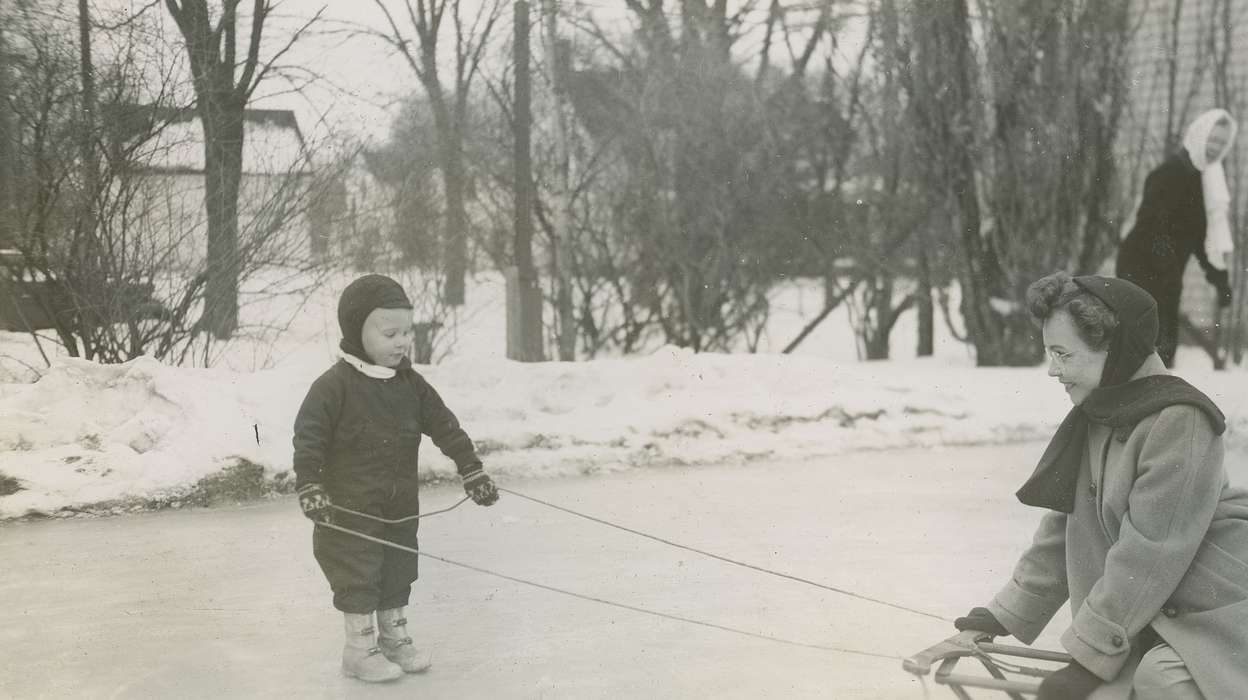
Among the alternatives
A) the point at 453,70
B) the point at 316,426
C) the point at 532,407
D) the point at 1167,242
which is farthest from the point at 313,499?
the point at 1167,242

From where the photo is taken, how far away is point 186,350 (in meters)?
4.76

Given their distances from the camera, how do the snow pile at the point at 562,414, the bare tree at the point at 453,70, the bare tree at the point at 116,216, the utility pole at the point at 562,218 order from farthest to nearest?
the utility pole at the point at 562,218 < the bare tree at the point at 453,70 < the snow pile at the point at 562,414 < the bare tree at the point at 116,216

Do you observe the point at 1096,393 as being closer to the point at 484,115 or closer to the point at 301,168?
the point at 301,168

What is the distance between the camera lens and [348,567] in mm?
2877

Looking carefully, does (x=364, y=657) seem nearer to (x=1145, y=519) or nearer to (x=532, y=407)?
(x=1145, y=519)

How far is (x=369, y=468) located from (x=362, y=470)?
0.06ft

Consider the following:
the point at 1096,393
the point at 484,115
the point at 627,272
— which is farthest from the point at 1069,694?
the point at 627,272

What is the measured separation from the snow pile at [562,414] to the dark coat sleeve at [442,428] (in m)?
1.72

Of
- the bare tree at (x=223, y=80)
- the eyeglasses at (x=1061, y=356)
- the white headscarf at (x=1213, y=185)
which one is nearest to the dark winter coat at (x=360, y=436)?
the eyeglasses at (x=1061, y=356)

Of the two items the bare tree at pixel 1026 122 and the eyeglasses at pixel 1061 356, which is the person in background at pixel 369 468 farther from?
the bare tree at pixel 1026 122

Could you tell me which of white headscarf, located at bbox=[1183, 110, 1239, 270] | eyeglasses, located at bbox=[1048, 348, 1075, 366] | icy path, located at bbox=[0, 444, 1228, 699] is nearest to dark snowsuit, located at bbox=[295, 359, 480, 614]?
icy path, located at bbox=[0, 444, 1228, 699]

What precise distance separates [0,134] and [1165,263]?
6440 millimetres

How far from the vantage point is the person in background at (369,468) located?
2859mm

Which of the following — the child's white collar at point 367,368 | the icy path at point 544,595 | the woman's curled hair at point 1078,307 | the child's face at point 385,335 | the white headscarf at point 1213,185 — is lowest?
the icy path at point 544,595
